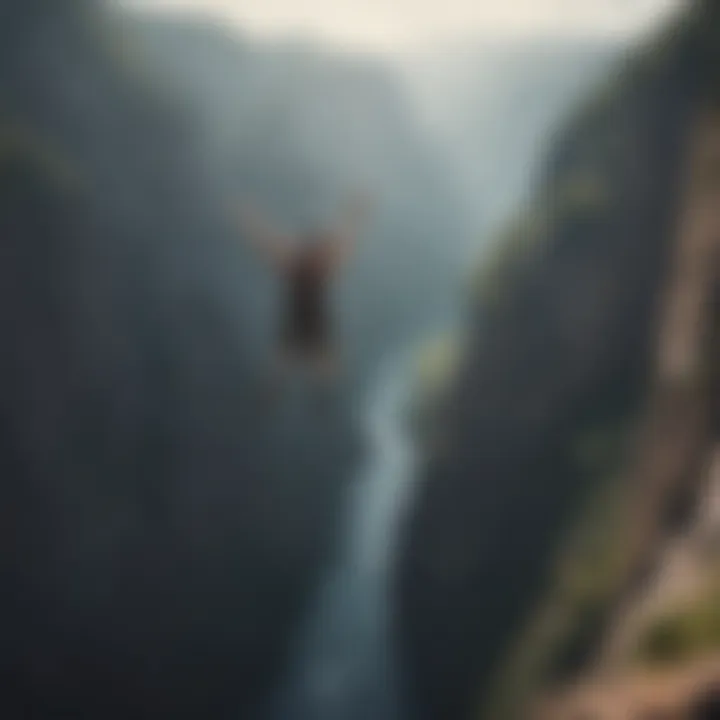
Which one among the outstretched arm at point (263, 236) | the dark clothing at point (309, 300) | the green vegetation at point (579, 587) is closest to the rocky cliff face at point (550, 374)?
the green vegetation at point (579, 587)

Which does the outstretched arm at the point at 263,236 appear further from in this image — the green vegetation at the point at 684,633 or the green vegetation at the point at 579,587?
the green vegetation at the point at 684,633

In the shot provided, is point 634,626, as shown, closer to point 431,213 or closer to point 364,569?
point 364,569

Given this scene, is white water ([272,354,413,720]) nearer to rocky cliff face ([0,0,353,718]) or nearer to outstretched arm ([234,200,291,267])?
rocky cliff face ([0,0,353,718])

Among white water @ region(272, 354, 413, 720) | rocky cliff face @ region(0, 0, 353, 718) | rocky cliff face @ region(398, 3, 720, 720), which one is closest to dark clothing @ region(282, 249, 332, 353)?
rocky cliff face @ region(0, 0, 353, 718)

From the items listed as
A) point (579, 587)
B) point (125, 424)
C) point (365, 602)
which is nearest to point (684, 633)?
point (579, 587)

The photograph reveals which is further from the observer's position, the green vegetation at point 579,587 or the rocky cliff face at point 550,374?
the rocky cliff face at point 550,374

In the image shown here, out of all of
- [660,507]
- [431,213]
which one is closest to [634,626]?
[660,507]
